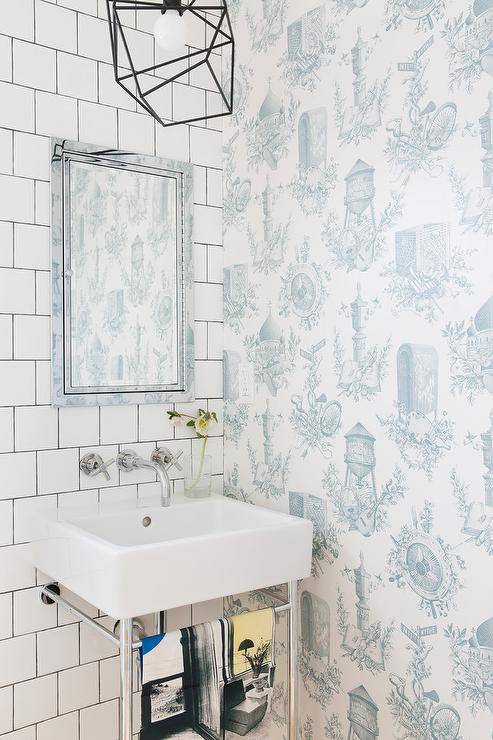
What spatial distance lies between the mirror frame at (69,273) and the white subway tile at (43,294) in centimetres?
2

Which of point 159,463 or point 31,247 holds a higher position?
point 31,247

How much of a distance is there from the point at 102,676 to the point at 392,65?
1.93 m

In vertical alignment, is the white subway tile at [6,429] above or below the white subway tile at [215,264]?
below

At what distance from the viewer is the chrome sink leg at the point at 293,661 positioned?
74.3 inches

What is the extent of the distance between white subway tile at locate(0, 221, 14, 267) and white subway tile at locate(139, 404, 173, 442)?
0.61 meters

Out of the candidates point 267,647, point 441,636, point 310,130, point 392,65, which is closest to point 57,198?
point 310,130

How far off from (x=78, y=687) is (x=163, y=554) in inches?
29.2

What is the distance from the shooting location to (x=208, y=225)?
234 centimetres

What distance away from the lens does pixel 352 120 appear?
1.84m

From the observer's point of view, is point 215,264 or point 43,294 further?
point 215,264

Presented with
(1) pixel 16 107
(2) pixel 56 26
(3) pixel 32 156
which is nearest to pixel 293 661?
(3) pixel 32 156

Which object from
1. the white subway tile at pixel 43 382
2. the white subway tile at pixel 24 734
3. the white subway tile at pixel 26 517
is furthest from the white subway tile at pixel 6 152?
the white subway tile at pixel 24 734

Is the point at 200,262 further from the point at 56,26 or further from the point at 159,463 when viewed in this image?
the point at 56,26

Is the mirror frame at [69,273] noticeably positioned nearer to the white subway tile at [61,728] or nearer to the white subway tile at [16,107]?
the white subway tile at [16,107]
